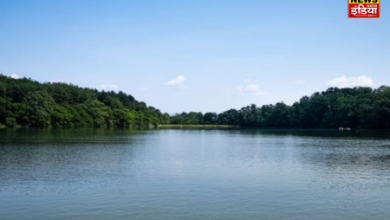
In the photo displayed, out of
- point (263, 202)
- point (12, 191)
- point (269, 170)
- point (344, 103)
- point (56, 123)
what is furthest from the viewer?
point (344, 103)

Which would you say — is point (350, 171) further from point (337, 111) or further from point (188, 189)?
point (337, 111)

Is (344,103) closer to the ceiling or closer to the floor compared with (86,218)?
closer to the ceiling

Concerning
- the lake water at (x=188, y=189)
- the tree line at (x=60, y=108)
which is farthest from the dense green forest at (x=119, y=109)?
the lake water at (x=188, y=189)

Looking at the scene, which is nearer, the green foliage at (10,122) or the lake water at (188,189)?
the lake water at (188,189)

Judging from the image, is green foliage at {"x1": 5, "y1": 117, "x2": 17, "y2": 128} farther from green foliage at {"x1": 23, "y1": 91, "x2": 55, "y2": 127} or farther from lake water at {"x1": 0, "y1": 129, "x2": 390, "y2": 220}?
lake water at {"x1": 0, "y1": 129, "x2": 390, "y2": 220}

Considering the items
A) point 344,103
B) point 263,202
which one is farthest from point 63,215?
point 344,103

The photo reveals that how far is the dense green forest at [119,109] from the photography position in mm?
106938

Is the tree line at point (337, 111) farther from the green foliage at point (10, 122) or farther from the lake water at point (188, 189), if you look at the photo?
the green foliage at point (10, 122)

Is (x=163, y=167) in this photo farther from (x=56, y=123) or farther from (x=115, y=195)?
(x=56, y=123)

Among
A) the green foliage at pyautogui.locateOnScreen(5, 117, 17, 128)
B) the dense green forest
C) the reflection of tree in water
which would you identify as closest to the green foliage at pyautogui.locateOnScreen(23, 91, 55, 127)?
the dense green forest

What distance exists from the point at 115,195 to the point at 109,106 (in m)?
141

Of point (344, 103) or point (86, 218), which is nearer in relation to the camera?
point (86, 218)

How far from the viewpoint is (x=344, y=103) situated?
472 ft

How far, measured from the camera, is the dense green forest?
10694 centimetres
